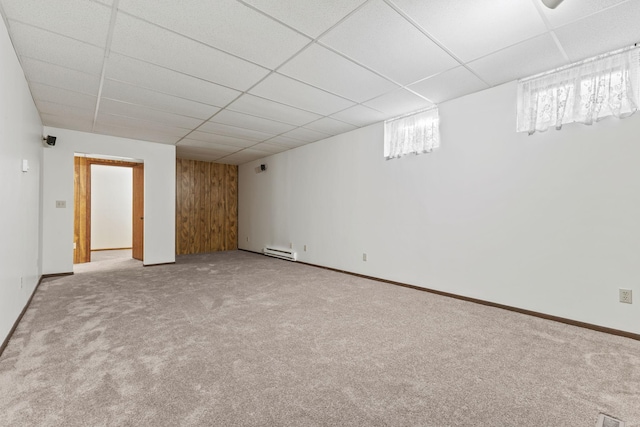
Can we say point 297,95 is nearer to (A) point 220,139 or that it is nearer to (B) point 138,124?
(A) point 220,139

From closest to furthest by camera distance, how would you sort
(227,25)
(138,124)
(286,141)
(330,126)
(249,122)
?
(227,25), (249,122), (138,124), (330,126), (286,141)

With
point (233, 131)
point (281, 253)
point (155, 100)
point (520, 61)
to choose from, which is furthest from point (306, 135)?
point (520, 61)

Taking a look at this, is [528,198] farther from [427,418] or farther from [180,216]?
[180,216]

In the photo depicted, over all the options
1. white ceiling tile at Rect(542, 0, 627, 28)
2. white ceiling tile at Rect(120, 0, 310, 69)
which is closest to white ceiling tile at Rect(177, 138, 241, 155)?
white ceiling tile at Rect(120, 0, 310, 69)

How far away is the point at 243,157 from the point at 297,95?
13.5ft

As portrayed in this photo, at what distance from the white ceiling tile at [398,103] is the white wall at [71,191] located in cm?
449

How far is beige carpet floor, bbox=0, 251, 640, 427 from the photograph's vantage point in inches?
58.7

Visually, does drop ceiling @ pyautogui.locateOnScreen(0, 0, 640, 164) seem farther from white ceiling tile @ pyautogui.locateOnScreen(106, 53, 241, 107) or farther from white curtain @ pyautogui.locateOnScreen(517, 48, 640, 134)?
white curtain @ pyautogui.locateOnScreen(517, 48, 640, 134)

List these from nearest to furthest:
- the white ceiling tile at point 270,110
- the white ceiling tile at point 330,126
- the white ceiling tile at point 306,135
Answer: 1. the white ceiling tile at point 270,110
2. the white ceiling tile at point 330,126
3. the white ceiling tile at point 306,135

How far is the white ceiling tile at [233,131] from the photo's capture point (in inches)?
185

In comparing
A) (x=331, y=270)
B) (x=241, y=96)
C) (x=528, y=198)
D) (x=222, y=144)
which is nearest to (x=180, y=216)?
(x=222, y=144)

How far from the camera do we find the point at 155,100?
361cm

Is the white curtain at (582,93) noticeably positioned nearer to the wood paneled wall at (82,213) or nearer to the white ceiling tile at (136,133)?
the white ceiling tile at (136,133)

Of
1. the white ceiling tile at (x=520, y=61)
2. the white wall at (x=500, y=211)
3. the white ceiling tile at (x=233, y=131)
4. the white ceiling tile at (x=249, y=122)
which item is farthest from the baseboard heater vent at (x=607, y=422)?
the white ceiling tile at (x=233, y=131)
